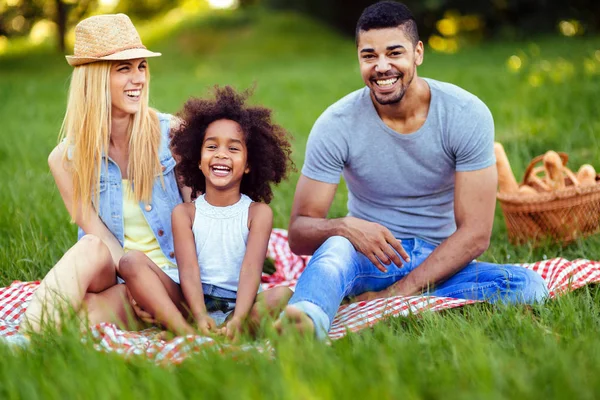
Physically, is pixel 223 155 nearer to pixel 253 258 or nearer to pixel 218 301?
pixel 253 258

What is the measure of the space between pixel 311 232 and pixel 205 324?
830 millimetres

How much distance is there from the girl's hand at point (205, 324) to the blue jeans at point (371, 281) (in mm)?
391

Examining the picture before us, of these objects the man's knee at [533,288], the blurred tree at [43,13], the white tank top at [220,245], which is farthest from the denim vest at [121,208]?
the blurred tree at [43,13]

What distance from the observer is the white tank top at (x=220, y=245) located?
3.52 metres

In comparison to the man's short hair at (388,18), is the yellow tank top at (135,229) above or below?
below

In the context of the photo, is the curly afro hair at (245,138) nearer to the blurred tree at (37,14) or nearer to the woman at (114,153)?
the woman at (114,153)

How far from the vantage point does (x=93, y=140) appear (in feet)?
12.2

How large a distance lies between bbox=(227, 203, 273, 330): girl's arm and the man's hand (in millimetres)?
429

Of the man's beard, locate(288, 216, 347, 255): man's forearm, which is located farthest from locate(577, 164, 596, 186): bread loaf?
locate(288, 216, 347, 255): man's forearm

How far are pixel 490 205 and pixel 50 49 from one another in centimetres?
2345

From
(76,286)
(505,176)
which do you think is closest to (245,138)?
(76,286)

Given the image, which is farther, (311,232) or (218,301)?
(311,232)

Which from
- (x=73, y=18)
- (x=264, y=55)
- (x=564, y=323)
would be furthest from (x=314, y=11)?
(x=564, y=323)

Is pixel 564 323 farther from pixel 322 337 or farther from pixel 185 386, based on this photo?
pixel 185 386
